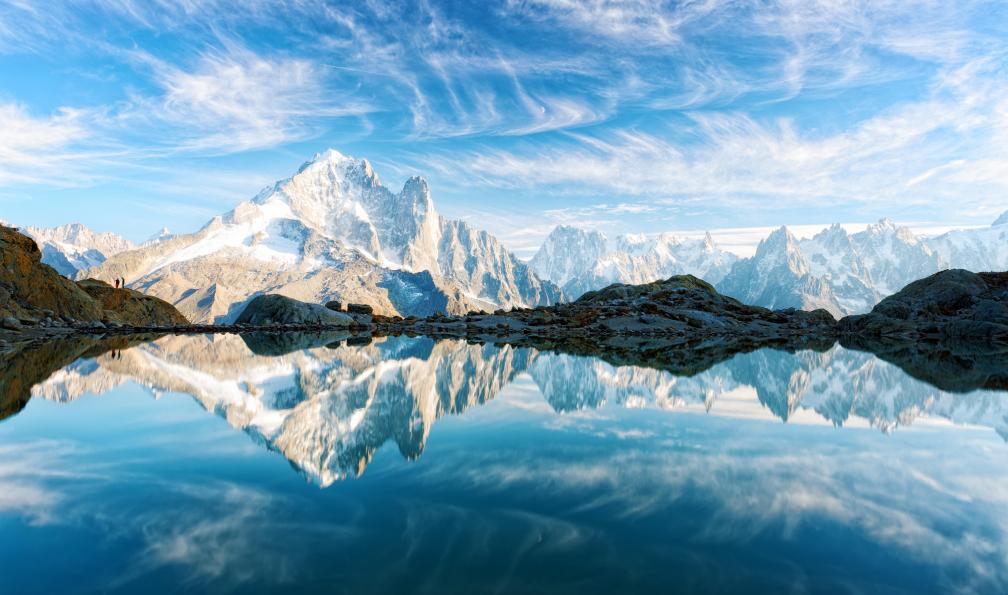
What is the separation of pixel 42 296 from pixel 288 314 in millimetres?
21898

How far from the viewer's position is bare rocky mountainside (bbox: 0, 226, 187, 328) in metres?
46.5

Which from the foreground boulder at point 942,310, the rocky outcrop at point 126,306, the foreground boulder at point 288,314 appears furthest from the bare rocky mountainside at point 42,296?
the foreground boulder at point 942,310

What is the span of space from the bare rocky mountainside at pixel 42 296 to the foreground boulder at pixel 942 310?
82022mm

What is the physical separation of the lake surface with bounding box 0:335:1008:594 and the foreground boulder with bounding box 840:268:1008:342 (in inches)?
1813

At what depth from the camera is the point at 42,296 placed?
50.5 m

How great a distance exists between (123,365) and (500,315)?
154 feet

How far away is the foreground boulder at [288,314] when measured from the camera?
63.3 metres

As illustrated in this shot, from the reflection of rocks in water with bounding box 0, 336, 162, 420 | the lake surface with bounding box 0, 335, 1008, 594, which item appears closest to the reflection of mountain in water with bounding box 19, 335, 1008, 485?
the lake surface with bounding box 0, 335, 1008, 594

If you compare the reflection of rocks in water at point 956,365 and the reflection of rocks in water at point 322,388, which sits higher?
the reflection of rocks in water at point 956,365

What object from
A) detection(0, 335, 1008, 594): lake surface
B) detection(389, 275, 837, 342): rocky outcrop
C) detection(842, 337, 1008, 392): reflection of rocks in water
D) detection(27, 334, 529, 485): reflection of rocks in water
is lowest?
detection(0, 335, 1008, 594): lake surface

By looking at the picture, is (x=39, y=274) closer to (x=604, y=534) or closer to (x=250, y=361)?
(x=250, y=361)

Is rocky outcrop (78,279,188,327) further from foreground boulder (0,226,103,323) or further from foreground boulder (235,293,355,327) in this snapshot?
foreground boulder (235,293,355,327)

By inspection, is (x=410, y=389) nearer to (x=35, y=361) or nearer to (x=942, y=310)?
(x=35, y=361)

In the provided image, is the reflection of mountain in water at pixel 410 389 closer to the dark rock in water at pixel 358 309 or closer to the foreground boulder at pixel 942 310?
the foreground boulder at pixel 942 310
